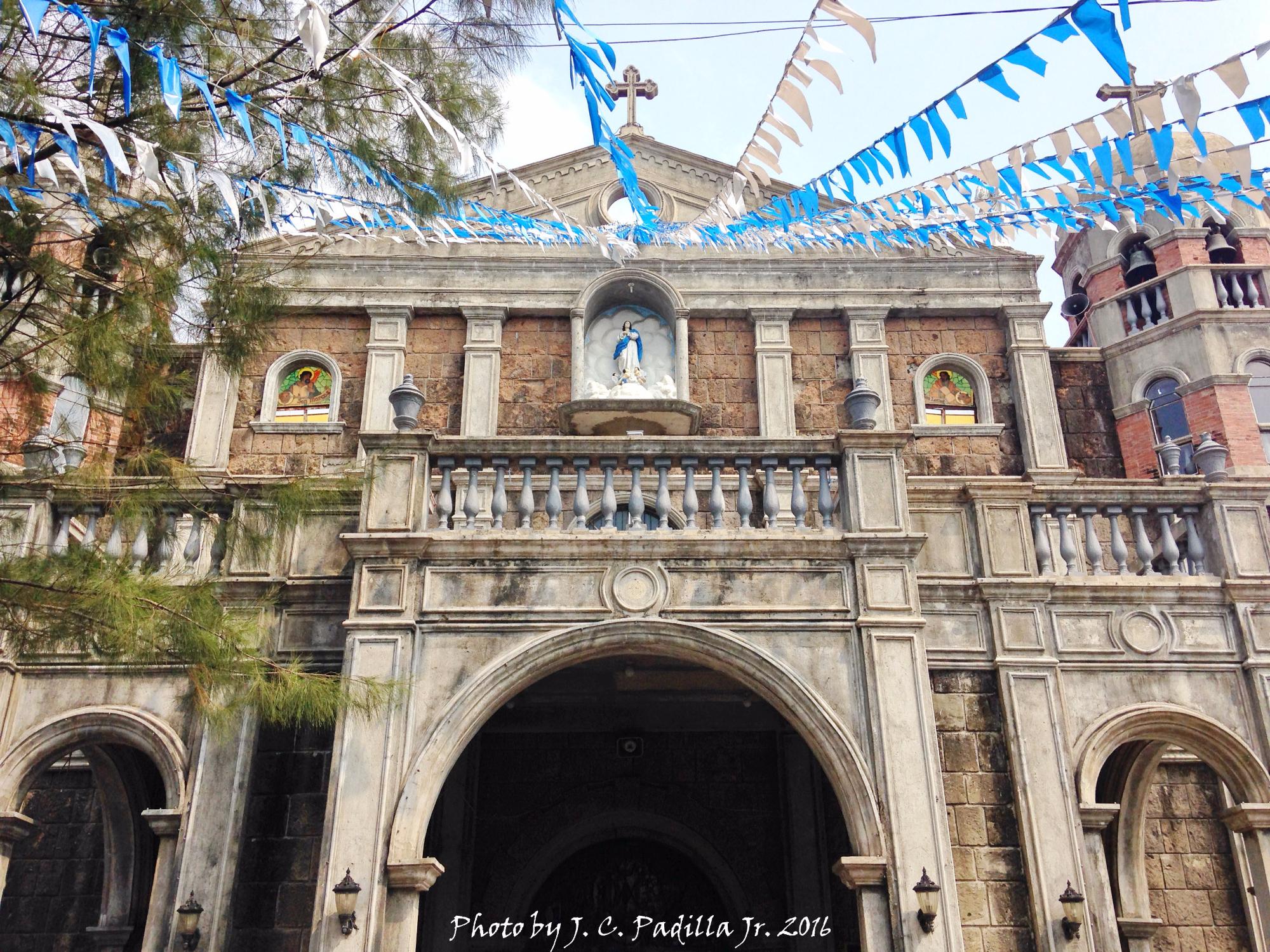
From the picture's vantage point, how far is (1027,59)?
7090 mm

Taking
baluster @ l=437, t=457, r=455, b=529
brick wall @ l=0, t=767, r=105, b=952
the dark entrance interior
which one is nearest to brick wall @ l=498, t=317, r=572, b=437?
the dark entrance interior

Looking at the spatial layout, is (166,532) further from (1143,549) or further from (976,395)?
(976,395)

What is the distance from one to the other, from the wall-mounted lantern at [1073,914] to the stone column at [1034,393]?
6.63 metres

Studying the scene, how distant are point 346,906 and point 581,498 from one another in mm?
3132

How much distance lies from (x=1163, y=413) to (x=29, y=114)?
13340mm

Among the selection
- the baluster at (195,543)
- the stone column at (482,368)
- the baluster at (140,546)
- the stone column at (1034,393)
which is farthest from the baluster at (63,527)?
the stone column at (1034,393)

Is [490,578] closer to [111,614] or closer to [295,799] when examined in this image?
[295,799]

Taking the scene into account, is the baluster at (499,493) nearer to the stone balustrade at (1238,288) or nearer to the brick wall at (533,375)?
the brick wall at (533,375)

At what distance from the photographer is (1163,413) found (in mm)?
14719

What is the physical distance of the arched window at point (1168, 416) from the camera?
47.7 feet

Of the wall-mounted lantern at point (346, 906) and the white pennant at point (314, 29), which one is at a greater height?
the white pennant at point (314, 29)

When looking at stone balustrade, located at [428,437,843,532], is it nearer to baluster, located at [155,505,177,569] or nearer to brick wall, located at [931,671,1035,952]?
brick wall, located at [931,671,1035,952]

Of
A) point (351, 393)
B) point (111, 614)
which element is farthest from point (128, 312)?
point (351, 393)

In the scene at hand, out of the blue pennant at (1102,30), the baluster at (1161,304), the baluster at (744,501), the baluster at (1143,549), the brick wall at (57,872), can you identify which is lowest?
the brick wall at (57,872)
